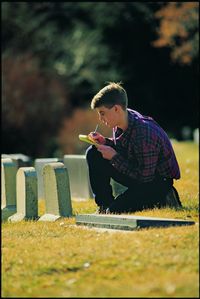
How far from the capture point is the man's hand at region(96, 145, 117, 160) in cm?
1080

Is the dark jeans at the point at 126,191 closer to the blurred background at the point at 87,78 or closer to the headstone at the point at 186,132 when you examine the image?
the blurred background at the point at 87,78

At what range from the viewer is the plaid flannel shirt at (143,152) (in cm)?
1070

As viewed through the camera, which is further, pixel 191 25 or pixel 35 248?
pixel 191 25

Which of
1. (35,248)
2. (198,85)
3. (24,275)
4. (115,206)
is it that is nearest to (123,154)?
(115,206)

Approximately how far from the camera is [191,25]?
3603 centimetres

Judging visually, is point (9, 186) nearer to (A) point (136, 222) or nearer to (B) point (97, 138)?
(B) point (97, 138)

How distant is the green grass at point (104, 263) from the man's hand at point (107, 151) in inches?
42.9

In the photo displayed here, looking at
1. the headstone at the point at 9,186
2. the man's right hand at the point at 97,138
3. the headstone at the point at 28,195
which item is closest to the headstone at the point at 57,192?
the headstone at the point at 28,195

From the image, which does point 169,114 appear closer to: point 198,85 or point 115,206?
point 198,85

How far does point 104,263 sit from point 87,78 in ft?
148

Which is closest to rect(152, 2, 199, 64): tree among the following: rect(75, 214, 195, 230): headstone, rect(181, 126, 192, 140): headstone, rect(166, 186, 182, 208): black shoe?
rect(181, 126, 192, 140): headstone

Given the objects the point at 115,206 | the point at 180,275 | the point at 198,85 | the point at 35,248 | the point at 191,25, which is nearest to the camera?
the point at 180,275

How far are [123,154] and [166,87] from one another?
40.0 m

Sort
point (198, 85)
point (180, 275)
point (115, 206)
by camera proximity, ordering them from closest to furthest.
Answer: point (180, 275)
point (115, 206)
point (198, 85)
